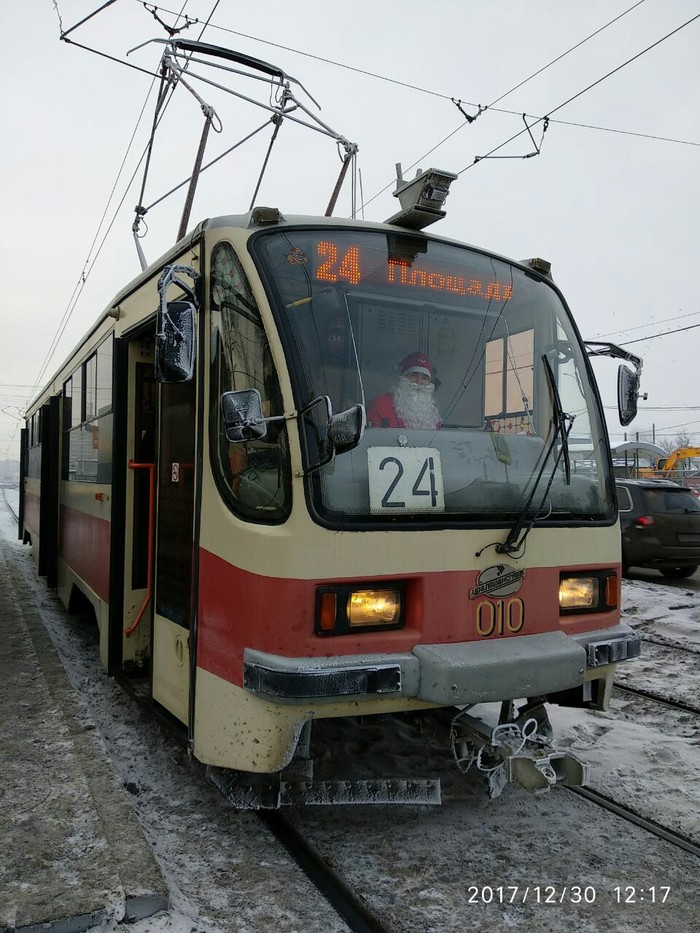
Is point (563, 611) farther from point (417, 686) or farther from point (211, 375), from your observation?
point (211, 375)

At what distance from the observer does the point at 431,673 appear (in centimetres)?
302

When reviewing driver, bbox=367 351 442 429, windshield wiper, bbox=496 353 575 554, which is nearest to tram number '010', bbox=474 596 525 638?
windshield wiper, bbox=496 353 575 554

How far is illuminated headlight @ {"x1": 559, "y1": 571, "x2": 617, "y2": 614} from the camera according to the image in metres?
3.62

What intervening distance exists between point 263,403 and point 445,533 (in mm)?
947

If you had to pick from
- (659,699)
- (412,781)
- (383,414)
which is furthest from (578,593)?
(659,699)

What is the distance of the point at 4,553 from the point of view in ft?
47.6

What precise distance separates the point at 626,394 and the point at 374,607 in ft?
6.65

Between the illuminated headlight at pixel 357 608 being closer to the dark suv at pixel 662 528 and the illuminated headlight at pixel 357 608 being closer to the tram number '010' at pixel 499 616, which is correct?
the tram number '010' at pixel 499 616

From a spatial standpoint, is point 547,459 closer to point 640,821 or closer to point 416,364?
point 416,364

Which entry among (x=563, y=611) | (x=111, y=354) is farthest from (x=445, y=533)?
(x=111, y=354)

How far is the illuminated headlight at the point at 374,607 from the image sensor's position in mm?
3100

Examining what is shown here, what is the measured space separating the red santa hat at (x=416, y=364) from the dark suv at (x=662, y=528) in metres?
8.07

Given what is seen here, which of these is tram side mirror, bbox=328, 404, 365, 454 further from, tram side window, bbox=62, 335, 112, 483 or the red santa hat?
tram side window, bbox=62, 335, 112, 483

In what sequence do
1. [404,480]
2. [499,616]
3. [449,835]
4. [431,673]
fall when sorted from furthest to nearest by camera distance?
[449,835]
[499,616]
[404,480]
[431,673]
